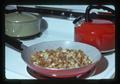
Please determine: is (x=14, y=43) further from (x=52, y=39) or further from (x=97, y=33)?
(x=97, y=33)

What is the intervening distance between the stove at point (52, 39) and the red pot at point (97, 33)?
0.04 m

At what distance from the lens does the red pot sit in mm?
1068

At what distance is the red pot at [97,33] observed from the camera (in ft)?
3.51

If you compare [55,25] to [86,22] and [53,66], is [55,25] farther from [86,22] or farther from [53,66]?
[53,66]

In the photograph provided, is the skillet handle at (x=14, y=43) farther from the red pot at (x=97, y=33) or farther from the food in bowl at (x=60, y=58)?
the red pot at (x=97, y=33)

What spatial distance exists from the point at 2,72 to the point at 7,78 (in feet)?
0.08

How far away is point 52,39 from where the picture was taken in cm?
111

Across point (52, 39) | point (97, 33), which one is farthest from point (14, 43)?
point (97, 33)

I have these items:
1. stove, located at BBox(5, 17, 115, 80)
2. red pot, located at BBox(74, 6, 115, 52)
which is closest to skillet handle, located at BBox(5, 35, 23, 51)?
stove, located at BBox(5, 17, 115, 80)

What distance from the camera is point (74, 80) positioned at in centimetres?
100

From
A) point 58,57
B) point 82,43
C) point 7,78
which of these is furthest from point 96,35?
point 7,78

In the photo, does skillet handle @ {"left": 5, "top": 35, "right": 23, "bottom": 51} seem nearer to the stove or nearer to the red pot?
the stove

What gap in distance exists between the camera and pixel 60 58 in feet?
A: 3.33

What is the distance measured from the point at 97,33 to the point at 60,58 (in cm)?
16
